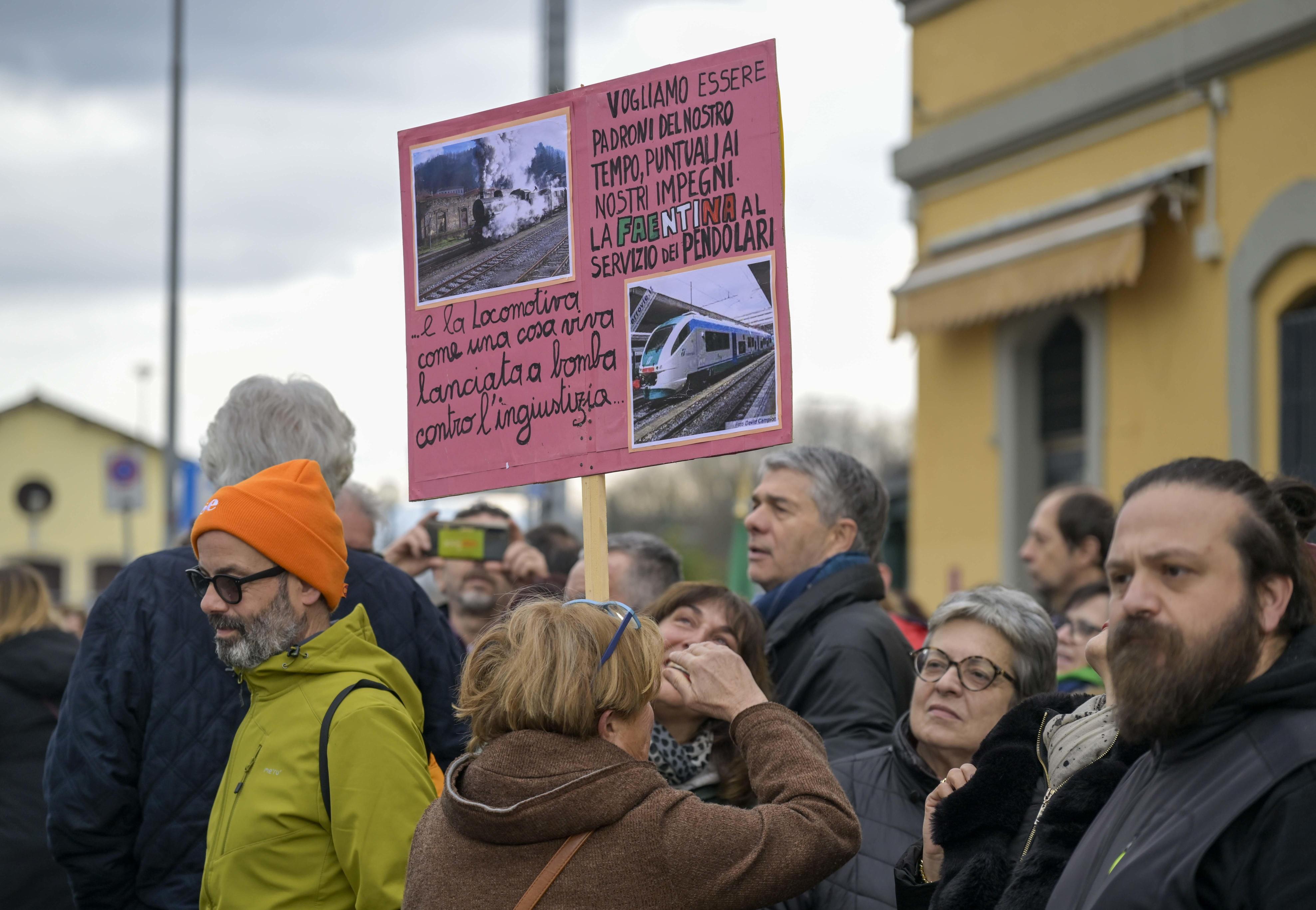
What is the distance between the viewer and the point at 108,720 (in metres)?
3.06

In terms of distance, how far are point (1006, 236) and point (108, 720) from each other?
9610 mm

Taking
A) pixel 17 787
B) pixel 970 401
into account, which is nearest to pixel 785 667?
pixel 17 787

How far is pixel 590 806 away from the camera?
2.33 metres

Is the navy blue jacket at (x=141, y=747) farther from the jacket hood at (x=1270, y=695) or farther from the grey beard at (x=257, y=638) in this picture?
the jacket hood at (x=1270, y=695)

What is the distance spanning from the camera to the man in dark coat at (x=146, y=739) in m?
3.04

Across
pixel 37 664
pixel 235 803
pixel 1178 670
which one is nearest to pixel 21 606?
pixel 37 664

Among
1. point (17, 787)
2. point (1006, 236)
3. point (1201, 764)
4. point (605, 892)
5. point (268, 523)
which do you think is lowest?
point (17, 787)

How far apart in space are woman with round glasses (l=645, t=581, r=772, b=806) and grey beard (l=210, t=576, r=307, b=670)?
2.68ft

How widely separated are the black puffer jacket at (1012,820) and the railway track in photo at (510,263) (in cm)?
149

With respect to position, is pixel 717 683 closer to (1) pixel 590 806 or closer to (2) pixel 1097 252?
(1) pixel 590 806

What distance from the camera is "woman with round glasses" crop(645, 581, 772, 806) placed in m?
3.47

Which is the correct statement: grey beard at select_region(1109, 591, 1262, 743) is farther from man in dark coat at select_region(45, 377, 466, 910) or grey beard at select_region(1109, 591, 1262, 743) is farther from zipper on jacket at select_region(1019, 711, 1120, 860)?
man in dark coat at select_region(45, 377, 466, 910)

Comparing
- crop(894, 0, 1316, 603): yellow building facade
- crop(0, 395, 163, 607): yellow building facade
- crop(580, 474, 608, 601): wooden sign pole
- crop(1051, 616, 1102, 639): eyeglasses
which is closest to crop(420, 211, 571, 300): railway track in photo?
crop(580, 474, 608, 601): wooden sign pole

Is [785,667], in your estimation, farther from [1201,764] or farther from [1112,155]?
[1112,155]
